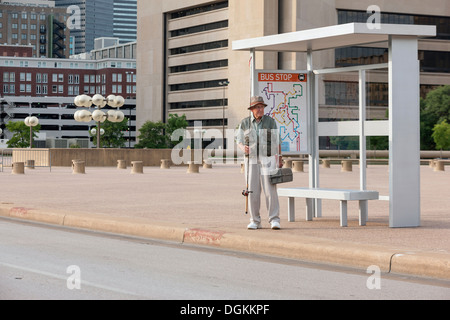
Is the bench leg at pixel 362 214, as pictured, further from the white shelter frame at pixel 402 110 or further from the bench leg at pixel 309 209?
the bench leg at pixel 309 209

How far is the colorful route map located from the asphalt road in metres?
3.60

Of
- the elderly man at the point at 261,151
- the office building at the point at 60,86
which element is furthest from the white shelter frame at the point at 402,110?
the office building at the point at 60,86

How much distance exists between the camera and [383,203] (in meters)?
17.9

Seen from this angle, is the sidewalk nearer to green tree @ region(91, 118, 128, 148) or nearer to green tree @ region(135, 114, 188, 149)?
green tree @ region(135, 114, 188, 149)

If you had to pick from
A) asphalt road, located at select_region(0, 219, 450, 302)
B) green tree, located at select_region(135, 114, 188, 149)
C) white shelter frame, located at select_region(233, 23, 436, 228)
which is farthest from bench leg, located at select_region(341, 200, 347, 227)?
green tree, located at select_region(135, 114, 188, 149)

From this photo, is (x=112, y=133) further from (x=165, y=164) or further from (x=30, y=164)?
(x=30, y=164)

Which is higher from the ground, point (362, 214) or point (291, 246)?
point (362, 214)

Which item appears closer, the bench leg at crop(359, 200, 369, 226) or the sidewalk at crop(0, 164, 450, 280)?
the sidewalk at crop(0, 164, 450, 280)

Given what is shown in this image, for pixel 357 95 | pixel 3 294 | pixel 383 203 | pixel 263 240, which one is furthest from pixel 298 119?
pixel 3 294

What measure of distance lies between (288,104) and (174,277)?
6254mm

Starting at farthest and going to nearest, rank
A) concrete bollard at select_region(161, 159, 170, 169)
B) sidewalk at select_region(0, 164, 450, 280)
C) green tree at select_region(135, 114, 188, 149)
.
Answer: green tree at select_region(135, 114, 188, 149), concrete bollard at select_region(161, 159, 170, 169), sidewalk at select_region(0, 164, 450, 280)

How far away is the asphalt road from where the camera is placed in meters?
7.01

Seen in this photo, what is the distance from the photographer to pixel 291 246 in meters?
9.91

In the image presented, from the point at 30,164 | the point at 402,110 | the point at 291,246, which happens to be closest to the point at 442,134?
the point at 30,164
